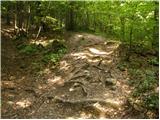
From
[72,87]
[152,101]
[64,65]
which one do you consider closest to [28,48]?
[64,65]

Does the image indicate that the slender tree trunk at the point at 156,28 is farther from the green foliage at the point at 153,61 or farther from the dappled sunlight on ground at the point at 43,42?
Answer: the dappled sunlight on ground at the point at 43,42

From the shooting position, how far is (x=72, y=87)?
1188 cm

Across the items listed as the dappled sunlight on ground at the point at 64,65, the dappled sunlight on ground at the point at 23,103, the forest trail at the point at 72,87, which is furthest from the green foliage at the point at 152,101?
the dappled sunlight on ground at the point at 64,65

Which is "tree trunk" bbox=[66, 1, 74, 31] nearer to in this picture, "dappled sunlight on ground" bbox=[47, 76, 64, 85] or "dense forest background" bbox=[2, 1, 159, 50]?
"dense forest background" bbox=[2, 1, 159, 50]

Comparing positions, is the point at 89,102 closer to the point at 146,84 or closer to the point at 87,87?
the point at 87,87

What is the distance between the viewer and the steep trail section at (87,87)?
10.1 metres

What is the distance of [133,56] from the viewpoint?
14.1m

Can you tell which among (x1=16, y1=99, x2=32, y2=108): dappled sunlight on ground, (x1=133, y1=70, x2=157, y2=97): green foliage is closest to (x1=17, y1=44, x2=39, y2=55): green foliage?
(x1=16, y1=99, x2=32, y2=108): dappled sunlight on ground

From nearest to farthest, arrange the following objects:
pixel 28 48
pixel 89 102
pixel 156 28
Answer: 1. pixel 89 102
2. pixel 156 28
3. pixel 28 48

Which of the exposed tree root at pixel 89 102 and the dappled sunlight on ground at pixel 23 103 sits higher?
the exposed tree root at pixel 89 102

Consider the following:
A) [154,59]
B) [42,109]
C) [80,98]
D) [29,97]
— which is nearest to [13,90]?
[29,97]

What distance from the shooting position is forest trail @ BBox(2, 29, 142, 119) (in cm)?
1013

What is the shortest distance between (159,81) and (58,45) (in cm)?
778

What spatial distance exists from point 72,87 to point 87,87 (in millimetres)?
656
